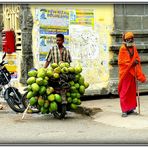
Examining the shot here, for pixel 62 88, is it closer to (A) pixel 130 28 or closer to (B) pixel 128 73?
(B) pixel 128 73

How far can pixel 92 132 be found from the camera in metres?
7.48

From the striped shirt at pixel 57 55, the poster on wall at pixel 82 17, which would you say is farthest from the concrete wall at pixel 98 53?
the striped shirt at pixel 57 55

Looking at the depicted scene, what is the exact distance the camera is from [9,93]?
976 centimetres

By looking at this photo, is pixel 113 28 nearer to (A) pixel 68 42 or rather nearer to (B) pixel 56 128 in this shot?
(A) pixel 68 42

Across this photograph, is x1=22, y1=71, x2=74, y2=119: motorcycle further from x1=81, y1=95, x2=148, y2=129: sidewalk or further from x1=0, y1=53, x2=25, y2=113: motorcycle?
x1=0, y1=53, x2=25, y2=113: motorcycle

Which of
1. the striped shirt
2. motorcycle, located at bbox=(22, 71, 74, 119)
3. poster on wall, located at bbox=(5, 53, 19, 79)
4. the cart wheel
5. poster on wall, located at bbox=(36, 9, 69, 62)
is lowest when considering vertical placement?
the cart wheel

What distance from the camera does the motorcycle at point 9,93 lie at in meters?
9.66

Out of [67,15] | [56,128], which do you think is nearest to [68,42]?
[67,15]

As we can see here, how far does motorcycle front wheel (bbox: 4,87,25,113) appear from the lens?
9.64m

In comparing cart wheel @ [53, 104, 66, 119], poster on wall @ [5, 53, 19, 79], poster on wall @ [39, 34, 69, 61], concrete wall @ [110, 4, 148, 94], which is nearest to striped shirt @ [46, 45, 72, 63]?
cart wheel @ [53, 104, 66, 119]

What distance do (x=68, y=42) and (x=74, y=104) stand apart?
2.57 m

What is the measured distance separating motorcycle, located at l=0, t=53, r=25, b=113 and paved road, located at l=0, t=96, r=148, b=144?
182mm

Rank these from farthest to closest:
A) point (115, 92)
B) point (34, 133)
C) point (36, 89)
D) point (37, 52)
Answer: point (115, 92) → point (37, 52) → point (36, 89) → point (34, 133)

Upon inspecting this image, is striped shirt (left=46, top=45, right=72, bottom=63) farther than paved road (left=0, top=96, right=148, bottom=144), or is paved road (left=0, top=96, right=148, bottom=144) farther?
striped shirt (left=46, top=45, right=72, bottom=63)
